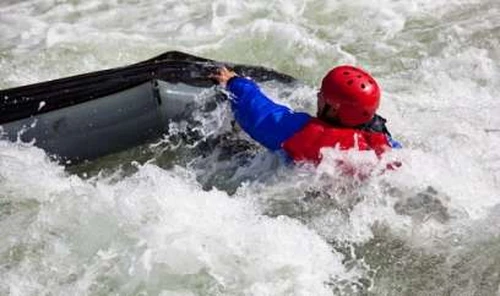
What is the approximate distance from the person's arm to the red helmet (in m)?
0.25

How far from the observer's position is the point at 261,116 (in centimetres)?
432

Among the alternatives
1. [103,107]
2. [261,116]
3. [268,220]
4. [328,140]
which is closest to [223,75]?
[261,116]

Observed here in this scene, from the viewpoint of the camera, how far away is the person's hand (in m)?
4.80

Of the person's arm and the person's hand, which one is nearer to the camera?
the person's arm

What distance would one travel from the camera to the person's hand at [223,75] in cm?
480

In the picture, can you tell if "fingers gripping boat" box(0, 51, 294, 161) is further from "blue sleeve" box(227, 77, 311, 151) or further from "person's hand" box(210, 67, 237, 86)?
"blue sleeve" box(227, 77, 311, 151)

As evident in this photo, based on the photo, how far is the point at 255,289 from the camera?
362 cm

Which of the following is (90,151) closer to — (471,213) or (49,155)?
(49,155)

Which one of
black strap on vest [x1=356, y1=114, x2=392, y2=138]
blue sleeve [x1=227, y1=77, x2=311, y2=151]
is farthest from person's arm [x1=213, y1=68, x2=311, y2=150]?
Answer: black strap on vest [x1=356, y1=114, x2=392, y2=138]

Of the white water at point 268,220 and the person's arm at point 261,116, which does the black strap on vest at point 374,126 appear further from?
the person's arm at point 261,116

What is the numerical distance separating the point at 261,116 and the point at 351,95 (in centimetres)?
64

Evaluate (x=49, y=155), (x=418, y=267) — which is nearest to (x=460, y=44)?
(x=418, y=267)

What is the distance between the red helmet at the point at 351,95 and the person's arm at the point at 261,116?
247mm

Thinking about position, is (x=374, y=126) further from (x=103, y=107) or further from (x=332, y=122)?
(x=103, y=107)
